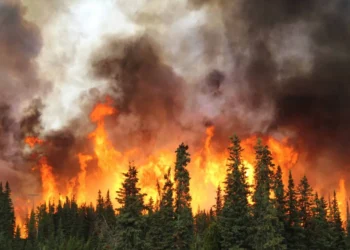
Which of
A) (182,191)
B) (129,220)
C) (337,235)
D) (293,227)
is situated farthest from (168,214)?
(337,235)

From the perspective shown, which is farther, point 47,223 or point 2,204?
point 47,223

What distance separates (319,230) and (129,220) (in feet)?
160

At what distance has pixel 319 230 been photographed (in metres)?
85.2

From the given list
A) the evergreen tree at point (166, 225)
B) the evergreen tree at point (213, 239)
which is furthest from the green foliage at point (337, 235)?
the evergreen tree at point (166, 225)

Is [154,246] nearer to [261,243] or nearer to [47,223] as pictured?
[261,243]

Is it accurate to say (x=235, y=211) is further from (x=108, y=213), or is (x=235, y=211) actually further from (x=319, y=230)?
(x=108, y=213)

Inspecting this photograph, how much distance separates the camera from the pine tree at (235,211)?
219 ft

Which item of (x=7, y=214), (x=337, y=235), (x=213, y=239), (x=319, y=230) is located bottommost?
(x=213, y=239)

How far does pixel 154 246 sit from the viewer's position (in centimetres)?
7994

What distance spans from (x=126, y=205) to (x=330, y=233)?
55.3 meters

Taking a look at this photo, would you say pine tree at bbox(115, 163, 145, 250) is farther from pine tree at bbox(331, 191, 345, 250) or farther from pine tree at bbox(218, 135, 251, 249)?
pine tree at bbox(331, 191, 345, 250)

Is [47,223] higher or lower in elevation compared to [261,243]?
higher

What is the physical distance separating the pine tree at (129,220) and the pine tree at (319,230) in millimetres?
45196

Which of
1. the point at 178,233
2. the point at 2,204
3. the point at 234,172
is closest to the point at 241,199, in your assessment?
the point at 234,172
